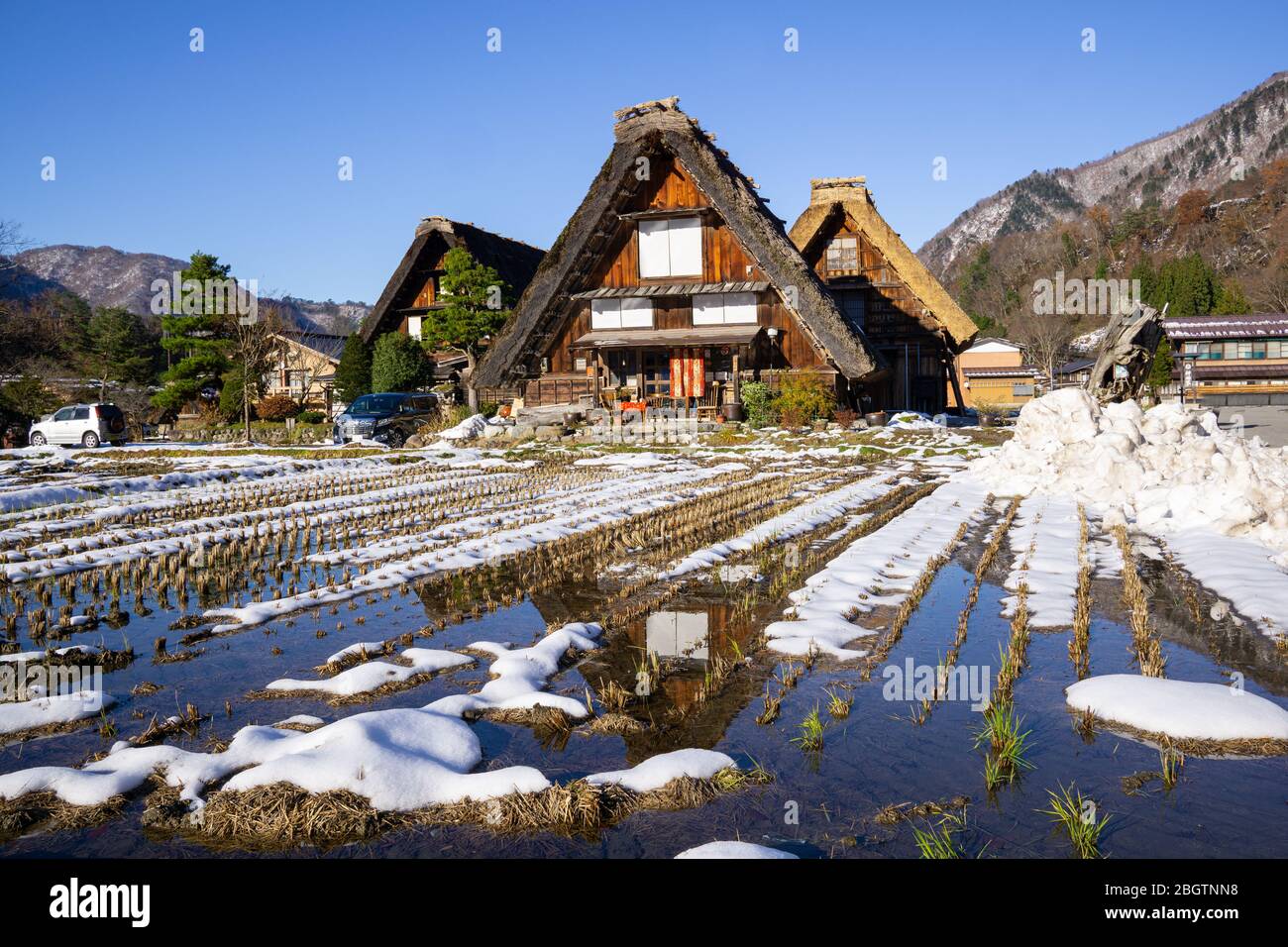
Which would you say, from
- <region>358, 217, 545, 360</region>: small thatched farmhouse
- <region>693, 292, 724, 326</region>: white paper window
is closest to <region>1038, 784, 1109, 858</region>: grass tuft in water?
<region>693, 292, 724, 326</region>: white paper window

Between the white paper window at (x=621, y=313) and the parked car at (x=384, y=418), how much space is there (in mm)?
5768

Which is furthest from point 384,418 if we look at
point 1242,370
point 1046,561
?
point 1242,370

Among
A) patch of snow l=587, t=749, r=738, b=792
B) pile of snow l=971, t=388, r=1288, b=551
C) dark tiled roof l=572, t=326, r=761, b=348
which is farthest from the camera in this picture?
dark tiled roof l=572, t=326, r=761, b=348

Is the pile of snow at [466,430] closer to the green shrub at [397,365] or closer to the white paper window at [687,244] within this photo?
the white paper window at [687,244]

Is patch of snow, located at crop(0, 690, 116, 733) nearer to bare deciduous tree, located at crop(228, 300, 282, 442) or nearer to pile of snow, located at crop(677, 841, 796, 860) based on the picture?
pile of snow, located at crop(677, 841, 796, 860)

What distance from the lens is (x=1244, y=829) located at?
269cm

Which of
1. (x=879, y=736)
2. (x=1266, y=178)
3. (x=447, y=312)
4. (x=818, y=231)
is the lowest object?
(x=879, y=736)

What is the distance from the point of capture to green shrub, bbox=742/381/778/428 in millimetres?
21688

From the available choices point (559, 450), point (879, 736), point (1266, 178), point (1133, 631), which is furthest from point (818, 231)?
point (1266, 178)

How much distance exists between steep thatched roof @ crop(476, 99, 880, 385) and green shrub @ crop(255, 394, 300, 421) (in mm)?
11738

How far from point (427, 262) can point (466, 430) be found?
50.6ft

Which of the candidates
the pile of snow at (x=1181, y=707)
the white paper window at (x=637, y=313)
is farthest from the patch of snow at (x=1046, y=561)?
the white paper window at (x=637, y=313)
